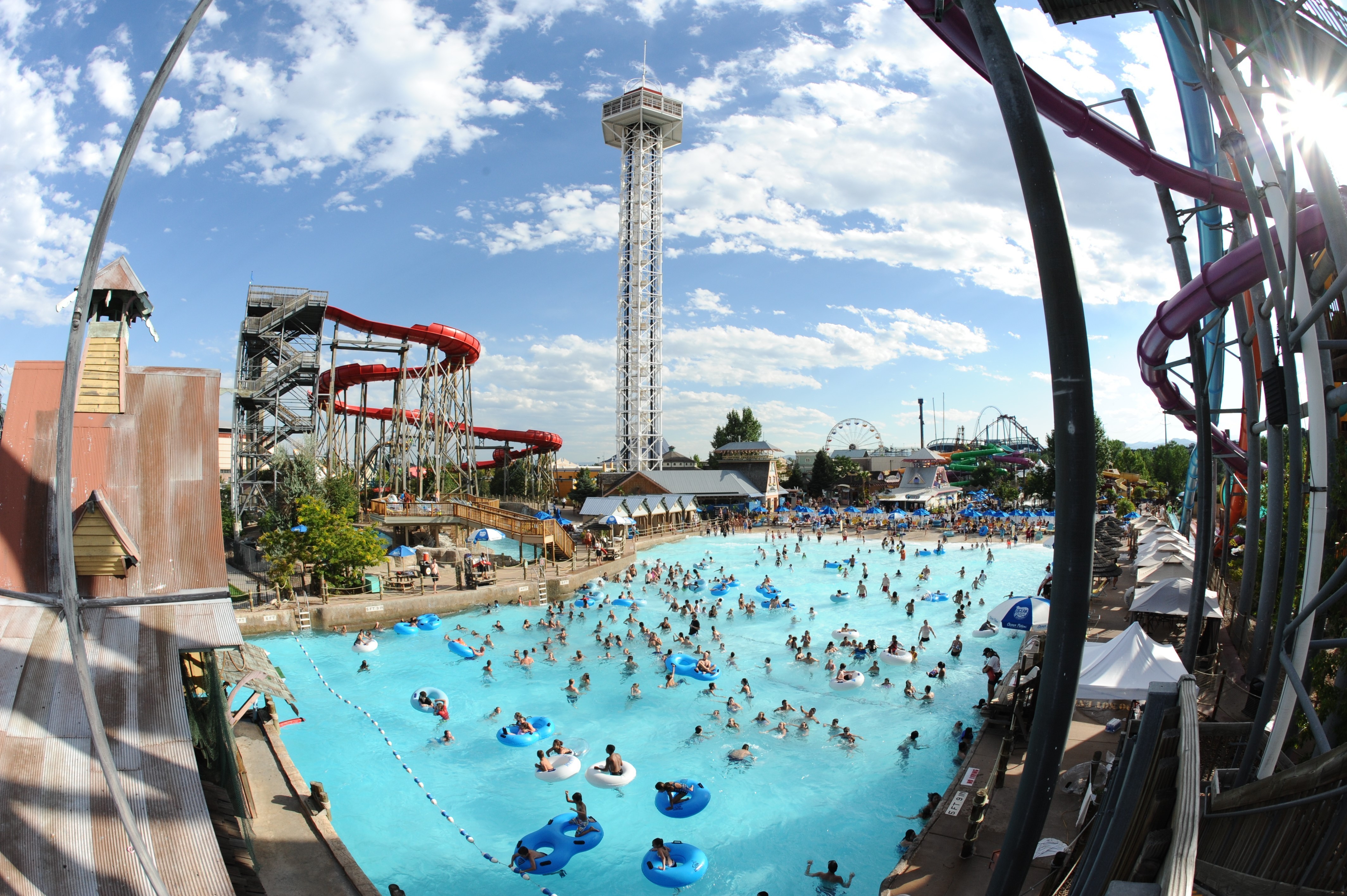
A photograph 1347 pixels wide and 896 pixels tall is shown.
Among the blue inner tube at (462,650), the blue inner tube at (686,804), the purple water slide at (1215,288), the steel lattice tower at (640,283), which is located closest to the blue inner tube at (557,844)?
the blue inner tube at (686,804)

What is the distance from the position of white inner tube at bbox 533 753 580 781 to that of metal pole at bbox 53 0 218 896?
351 inches

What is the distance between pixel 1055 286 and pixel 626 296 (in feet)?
232

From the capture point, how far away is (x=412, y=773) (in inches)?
555

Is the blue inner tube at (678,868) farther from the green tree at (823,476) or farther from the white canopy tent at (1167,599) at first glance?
the green tree at (823,476)

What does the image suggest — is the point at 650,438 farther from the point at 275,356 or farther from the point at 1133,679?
the point at 1133,679

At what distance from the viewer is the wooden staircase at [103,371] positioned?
862cm

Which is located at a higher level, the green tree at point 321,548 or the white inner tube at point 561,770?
the green tree at point 321,548

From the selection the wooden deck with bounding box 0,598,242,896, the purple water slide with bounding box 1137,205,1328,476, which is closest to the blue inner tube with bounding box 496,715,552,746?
the wooden deck with bounding box 0,598,242,896

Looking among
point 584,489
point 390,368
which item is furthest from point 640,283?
point 390,368

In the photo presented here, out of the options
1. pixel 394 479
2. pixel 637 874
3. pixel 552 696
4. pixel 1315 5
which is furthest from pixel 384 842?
pixel 394 479

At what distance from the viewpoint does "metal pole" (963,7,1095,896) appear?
9.37 ft

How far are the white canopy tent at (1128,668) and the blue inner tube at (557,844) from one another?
7332 millimetres

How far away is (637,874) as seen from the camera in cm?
1088

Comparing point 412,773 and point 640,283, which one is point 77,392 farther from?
point 640,283
